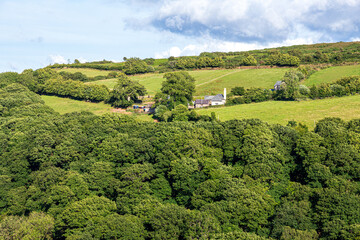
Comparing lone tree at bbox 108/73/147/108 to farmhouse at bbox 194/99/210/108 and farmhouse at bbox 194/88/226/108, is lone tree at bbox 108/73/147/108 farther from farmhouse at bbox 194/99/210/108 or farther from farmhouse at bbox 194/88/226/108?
farmhouse at bbox 194/88/226/108

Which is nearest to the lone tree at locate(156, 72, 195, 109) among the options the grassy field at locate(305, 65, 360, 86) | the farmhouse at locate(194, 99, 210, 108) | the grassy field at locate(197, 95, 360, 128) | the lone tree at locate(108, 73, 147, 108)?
the farmhouse at locate(194, 99, 210, 108)

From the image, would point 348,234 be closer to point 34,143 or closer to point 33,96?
point 34,143

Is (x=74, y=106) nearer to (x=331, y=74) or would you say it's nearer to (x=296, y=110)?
(x=296, y=110)

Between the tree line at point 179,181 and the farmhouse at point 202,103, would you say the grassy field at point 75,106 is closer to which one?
the farmhouse at point 202,103

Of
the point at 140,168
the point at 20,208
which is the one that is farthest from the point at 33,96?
the point at 140,168

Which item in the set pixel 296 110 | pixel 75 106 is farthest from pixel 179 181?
pixel 75 106

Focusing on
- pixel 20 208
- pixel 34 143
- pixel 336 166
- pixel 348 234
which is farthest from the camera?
pixel 34 143
